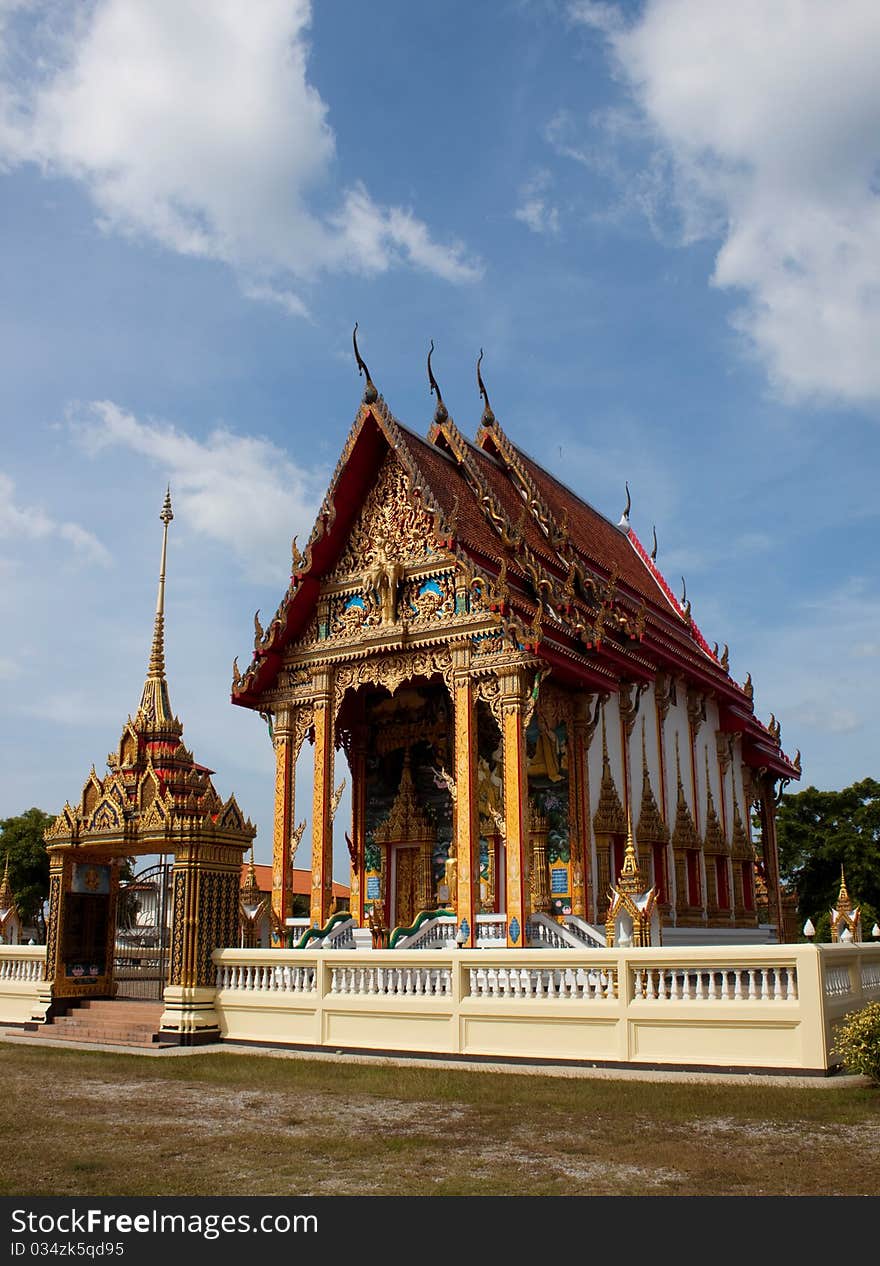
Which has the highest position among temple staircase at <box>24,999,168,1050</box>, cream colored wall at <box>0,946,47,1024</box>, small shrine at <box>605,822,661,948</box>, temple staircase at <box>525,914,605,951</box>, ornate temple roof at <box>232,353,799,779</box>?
ornate temple roof at <box>232,353,799,779</box>

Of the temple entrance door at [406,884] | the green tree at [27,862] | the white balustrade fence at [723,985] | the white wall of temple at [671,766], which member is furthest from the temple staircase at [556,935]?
the green tree at [27,862]

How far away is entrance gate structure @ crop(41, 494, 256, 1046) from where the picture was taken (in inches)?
484

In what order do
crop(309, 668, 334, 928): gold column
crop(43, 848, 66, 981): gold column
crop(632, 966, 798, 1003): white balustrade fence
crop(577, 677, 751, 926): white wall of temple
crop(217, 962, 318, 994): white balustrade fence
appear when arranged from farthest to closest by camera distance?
1. crop(577, 677, 751, 926): white wall of temple
2. crop(309, 668, 334, 928): gold column
3. crop(43, 848, 66, 981): gold column
4. crop(217, 962, 318, 994): white balustrade fence
5. crop(632, 966, 798, 1003): white balustrade fence

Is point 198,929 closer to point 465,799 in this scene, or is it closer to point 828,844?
point 465,799

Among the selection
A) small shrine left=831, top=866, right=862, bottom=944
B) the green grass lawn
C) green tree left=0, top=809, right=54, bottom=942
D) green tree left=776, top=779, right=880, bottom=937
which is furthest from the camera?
green tree left=0, top=809, right=54, bottom=942

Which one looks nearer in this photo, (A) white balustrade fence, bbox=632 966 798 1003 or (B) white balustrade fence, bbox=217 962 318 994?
(A) white balustrade fence, bbox=632 966 798 1003

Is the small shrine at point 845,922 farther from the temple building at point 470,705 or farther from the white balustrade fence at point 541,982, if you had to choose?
the white balustrade fence at point 541,982

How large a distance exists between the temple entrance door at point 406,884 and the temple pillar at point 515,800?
363 cm

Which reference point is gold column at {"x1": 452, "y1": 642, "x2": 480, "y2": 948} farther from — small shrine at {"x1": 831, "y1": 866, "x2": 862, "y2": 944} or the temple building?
small shrine at {"x1": 831, "y1": 866, "x2": 862, "y2": 944}

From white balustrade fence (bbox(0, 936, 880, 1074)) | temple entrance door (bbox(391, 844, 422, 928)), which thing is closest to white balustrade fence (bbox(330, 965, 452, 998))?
white balustrade fence (bbox(0, 936, 880, 1074))

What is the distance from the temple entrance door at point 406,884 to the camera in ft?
58.1

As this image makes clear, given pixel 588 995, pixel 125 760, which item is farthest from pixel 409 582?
pixel 588 995

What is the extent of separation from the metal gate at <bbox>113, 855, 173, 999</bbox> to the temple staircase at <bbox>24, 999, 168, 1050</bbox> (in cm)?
45

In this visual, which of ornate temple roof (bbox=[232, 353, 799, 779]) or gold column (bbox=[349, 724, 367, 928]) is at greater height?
ornate temple roof (bbox=[232, 353, 799, 779])
